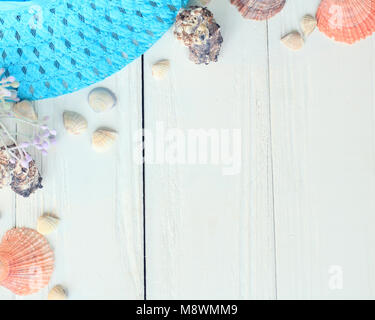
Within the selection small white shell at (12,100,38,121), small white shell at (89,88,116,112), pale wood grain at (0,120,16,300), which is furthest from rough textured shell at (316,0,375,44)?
pale wood grain at (0,120,16,300)

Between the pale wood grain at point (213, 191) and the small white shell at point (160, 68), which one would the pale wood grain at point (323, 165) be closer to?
the pale wood grain at point (213, 191)

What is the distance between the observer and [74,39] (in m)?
0.72

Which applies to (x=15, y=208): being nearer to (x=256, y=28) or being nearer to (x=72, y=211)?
(x=72, y=211)

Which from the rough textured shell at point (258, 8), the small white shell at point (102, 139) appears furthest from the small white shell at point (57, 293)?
the rough textured shell at point (258, 8)

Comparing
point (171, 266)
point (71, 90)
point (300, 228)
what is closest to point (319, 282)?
point (300, 228)

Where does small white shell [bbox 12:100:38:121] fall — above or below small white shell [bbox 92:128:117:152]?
above

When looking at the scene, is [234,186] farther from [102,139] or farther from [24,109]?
[24,109]

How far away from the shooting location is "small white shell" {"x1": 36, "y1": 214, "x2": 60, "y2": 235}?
0.82m

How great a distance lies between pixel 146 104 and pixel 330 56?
32cm

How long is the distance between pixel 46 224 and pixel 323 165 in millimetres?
480

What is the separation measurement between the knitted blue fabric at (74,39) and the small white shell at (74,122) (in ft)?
0.20

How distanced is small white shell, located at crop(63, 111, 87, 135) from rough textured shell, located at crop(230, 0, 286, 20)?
317mm

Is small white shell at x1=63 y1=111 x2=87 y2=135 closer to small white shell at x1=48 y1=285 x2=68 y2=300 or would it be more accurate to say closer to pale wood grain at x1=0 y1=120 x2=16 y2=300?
pale wood grain at x1=0 y1=120 x2=16 y2=300

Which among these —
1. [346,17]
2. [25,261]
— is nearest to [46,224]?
[25,261]
